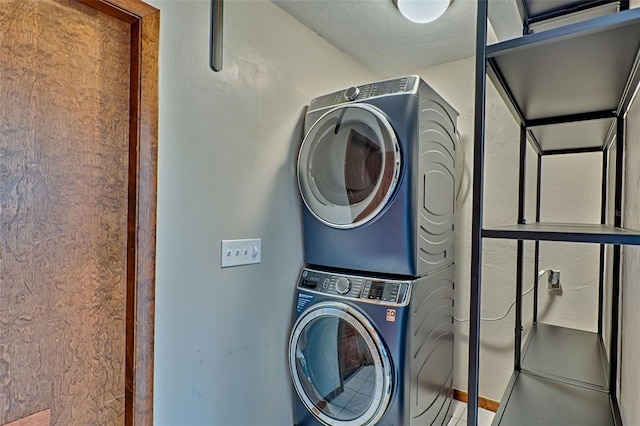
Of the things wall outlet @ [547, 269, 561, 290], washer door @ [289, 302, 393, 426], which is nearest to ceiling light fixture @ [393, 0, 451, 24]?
washer door @ [289, 302, 393, 426]

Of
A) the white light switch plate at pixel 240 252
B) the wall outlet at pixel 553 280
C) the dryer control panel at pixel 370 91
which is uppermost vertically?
the dryer control panel at pixel 370 91

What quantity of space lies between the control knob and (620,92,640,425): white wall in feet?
3.31

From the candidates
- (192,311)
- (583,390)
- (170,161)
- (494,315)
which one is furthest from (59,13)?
(494,315)

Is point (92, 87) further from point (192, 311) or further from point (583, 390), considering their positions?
point (583, 390)

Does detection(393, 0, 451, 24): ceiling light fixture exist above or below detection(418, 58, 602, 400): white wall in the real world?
above

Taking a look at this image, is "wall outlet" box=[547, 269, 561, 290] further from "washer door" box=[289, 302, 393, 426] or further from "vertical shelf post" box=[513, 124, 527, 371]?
"washer door" box=[289, 302, 393, 426]

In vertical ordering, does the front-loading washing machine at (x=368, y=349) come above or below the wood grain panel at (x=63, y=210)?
below

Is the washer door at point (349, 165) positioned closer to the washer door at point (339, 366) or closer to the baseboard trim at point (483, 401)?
the washer door at point (339, 366)

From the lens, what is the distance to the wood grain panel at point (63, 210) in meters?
1.01

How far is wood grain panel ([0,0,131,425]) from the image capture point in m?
1.01

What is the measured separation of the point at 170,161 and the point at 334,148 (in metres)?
0.78

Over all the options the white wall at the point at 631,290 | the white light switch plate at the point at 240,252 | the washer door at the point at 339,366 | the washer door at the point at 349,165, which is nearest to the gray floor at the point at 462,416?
the washer door at the point at 339,366

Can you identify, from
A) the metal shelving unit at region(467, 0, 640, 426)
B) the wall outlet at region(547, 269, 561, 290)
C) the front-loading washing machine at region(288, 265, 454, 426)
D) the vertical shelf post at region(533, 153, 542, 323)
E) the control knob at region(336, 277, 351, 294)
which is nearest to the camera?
the metal shelving unit at region(467, 0, 640, 426)

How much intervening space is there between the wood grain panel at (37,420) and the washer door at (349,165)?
1261mm
